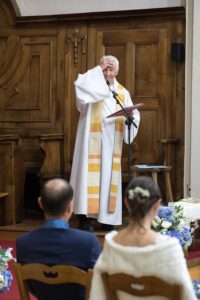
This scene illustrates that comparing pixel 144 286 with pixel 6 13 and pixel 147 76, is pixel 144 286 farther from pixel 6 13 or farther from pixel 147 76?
pixel 6 13

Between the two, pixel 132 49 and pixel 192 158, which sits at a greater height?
pixel 132 49

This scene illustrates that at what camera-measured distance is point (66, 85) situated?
22.7 ft

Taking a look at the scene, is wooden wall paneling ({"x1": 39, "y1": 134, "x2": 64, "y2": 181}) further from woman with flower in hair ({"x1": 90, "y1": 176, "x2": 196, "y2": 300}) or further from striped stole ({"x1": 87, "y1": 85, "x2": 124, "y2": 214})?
woman with flower in hair ({"x1": 90, "y1": 176, "x2": 196, "y2": 300})

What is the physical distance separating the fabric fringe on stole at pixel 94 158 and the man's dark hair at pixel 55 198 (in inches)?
131

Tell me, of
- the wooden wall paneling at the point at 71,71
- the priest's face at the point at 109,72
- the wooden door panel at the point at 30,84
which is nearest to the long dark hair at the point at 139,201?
the priest's face at the point at 109,72

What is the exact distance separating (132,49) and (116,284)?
4.83m

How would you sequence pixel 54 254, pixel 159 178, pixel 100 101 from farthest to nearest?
pixel 159 178 < pixel 100 101 < pixel 54 254

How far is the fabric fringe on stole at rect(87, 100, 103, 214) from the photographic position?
5699 mm

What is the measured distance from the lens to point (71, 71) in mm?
6902

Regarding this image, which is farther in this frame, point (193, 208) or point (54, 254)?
point (193, 208)

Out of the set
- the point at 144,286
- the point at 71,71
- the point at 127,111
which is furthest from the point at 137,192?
the point at 71,71

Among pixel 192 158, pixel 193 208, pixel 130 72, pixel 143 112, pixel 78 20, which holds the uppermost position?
pixel 78 20

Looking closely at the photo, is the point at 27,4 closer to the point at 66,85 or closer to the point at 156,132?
the point at 66,85

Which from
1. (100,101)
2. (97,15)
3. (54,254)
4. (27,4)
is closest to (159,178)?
(100,101)
